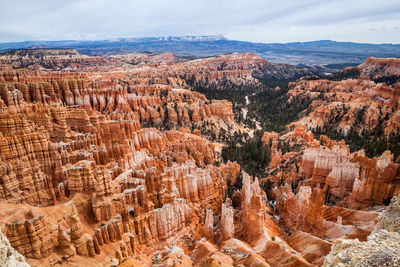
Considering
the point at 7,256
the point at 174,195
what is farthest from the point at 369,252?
the point at 174,195

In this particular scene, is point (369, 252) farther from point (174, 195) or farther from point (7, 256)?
point (174, 195)

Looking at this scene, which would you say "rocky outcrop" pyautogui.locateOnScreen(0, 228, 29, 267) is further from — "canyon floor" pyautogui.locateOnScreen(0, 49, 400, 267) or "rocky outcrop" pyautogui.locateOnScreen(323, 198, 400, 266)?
"rocky outcrop" pyautogui.locateOnScreen(323, 198, 400, 266)

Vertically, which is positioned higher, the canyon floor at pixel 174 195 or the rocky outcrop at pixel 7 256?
the rocky outcrop at pixel 7 256

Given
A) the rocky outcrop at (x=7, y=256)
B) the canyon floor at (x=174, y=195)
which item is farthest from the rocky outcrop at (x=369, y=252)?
the rocky outcrop at (x=7, y=256)

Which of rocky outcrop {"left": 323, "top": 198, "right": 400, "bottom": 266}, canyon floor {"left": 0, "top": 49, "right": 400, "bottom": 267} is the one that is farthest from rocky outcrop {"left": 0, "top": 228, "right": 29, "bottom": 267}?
rocky outcrop {"left": 323, "top": 198, "right": 400, "bottom": 266}

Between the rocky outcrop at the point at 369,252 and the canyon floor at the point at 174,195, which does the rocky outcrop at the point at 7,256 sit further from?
the rocky outcrop at the point at 369,252

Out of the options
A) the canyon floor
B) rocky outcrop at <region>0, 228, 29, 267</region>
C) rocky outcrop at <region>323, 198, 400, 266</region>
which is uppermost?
rocky outcrop at <region>0, 228, 29, 267</region>

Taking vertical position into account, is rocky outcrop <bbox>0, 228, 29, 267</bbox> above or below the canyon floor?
above

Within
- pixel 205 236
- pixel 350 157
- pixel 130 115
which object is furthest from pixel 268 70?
pixel 205 236

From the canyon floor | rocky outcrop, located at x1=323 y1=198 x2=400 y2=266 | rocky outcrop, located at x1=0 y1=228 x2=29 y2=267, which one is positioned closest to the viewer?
rocky outcrop, located at x1=0 y1=228 x2=29 y2=267

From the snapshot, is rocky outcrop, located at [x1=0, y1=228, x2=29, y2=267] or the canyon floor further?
the canyon floor

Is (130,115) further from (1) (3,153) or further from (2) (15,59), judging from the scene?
(2) (15,59)
